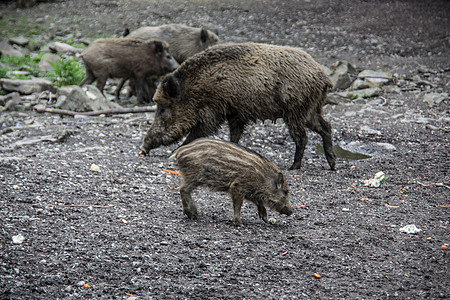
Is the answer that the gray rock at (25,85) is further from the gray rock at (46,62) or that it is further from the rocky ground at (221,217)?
the gray rock at (46,62)

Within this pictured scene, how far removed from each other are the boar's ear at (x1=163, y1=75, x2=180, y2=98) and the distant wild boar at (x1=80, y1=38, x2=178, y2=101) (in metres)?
4.56

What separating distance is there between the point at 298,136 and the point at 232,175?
2688mm

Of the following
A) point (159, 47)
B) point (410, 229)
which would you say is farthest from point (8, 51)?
point (410, 229)

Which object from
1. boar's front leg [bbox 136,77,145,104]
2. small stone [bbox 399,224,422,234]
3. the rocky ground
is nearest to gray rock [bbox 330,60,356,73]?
the rocky ground

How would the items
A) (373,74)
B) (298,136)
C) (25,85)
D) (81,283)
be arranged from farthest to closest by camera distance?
(373,74) < (25,85) < (298,136) < (81,283)

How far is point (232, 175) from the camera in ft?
15.9

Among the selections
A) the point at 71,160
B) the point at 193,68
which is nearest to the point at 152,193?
the point at 71,160

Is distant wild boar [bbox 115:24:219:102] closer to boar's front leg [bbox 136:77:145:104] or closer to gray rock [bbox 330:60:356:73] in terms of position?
boar's front leg [bbox 136:77:145:104]

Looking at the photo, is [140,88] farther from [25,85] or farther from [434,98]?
[434,98]

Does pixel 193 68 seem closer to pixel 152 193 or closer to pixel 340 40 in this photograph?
pixel 152 193

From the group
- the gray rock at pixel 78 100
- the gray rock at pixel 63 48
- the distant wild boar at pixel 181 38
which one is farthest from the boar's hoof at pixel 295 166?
the gray rock at pixel 63 48

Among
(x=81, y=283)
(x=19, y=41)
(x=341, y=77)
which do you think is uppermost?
(x=81, y=283)

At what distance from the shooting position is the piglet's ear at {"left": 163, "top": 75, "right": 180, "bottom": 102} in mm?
6977

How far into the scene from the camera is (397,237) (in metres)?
4.81
